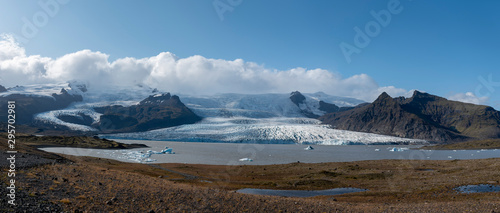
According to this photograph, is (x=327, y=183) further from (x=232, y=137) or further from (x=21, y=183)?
(x=232, y=137)

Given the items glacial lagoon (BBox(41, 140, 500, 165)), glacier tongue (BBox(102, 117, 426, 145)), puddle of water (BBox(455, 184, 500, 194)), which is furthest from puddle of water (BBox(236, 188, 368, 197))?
glacier tongue (BBox(102, 117, 426, 145))

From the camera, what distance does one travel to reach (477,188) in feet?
98.3

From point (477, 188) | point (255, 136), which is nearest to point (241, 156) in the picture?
point (477, 188)

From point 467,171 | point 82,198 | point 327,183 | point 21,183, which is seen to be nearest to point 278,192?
point 327,183

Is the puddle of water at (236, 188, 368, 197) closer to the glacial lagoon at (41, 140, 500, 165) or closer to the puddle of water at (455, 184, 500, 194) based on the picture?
the puddle of water at (455, 184, 500, 194)

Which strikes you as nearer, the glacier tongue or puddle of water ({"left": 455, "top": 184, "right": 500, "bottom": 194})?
puddle of water ({"left": 455, "top": 184, "right": 500, "bottom": 194})

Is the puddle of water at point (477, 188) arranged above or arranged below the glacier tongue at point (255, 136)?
above

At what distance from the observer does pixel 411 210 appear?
712 inches

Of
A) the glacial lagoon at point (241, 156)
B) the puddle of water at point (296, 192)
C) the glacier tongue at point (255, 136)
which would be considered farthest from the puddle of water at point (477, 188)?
the glacier tongue at point (255, 136)

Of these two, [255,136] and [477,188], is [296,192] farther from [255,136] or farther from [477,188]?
[255,136]

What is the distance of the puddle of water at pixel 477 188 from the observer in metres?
28.5

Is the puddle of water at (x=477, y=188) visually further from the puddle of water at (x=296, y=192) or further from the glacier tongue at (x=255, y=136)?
the glacier tongue at (x=255, y=136)

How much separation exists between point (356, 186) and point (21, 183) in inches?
1260

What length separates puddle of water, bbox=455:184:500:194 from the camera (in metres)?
28.5
